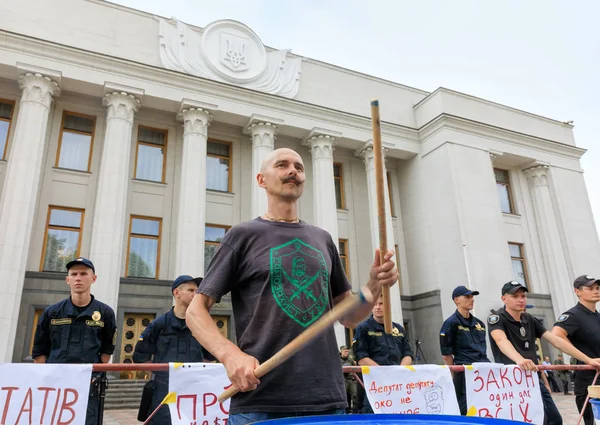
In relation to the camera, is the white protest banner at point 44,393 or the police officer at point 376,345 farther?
the police officer at point 376,345

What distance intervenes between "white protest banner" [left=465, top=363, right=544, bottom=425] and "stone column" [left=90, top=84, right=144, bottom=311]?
1301 centimetres

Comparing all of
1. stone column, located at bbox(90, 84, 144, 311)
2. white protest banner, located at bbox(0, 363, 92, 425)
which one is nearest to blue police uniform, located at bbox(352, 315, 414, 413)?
white protest banner, located at bbox(0, 363, 92, 425)

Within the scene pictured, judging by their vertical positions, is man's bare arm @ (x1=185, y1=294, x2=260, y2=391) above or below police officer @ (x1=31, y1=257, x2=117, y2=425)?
below

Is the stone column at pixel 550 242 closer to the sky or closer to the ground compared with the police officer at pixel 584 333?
closer to the sky

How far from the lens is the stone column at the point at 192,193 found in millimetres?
17125

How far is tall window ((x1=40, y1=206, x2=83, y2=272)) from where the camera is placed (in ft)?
55.0

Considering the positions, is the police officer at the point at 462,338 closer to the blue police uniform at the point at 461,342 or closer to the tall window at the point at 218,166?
the blue police uniform at the point at 461,342

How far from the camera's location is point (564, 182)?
2519cm

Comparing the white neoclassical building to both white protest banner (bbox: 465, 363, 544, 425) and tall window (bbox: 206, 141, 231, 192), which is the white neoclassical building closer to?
tall window (bbox: 206, 141, 231, 192)

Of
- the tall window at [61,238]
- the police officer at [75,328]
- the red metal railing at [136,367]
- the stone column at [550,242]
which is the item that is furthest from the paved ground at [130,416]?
the stone column at [550,242]

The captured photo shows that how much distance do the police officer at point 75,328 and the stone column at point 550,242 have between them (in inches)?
933

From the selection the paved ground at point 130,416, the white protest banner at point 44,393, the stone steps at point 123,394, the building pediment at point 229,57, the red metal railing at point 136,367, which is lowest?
the paved ground at point 130,416

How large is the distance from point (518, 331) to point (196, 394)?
12.5 ft

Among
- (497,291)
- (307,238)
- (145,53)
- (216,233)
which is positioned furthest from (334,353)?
(497,291)
